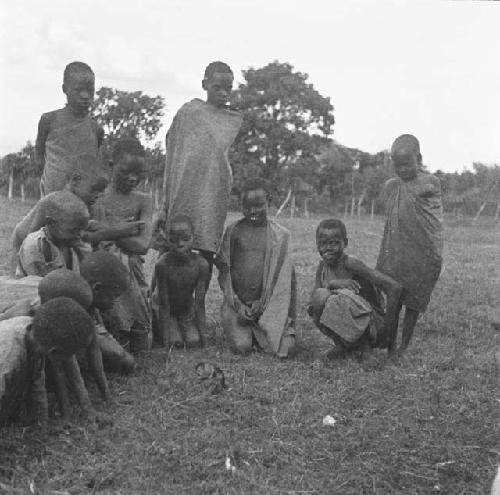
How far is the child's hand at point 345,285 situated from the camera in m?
5.56

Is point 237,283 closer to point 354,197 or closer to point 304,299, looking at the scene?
point 304,299

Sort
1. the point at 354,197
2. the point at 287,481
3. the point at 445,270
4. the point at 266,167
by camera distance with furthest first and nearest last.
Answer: the point at 354,197, the point at 266,167, the point at 445,270, the point at 287,481

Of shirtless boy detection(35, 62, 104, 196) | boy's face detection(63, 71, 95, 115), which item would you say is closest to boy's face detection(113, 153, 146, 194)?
shirtless boy detection(35, 62, 104, 196)

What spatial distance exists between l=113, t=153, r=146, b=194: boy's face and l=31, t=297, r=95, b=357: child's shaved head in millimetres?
2028

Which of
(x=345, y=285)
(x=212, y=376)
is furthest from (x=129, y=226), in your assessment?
(x=345, y=285)

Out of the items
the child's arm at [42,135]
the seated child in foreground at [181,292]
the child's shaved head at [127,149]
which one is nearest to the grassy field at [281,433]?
the seated child in foreground at [181,292]

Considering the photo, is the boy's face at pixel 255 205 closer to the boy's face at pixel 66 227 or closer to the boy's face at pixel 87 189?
the boy's face at pixel 87 189

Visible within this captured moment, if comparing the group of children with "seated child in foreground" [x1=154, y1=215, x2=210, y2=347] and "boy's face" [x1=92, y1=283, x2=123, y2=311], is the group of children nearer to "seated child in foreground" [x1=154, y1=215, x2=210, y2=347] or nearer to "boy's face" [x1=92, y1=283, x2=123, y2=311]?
"seated child in foreground" [x1=154, y1=215, x2=210, y2=347]

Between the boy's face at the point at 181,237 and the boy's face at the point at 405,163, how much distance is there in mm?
1824

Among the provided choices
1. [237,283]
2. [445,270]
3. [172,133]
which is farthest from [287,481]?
[445,270]

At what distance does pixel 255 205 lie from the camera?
5.89m

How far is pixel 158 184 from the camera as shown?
39.9 meters

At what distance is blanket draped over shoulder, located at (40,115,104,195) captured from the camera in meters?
5.70

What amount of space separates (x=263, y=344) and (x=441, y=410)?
1.81 m
